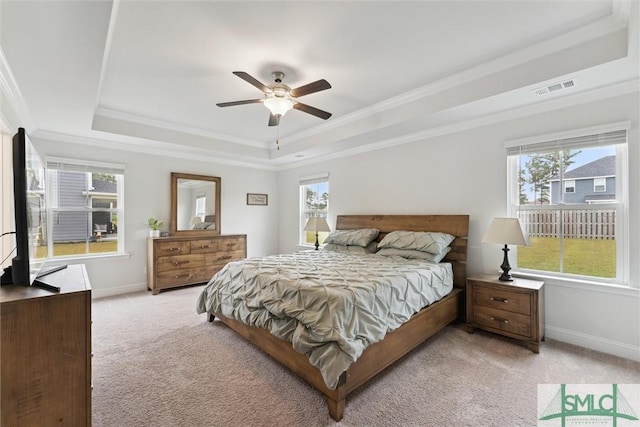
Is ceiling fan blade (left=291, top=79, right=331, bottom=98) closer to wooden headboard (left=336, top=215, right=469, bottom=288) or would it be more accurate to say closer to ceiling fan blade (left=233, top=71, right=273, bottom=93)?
ceiling fan blade (left=233, top=71, right=273, bottom=93)

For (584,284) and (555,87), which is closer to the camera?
(555,87)

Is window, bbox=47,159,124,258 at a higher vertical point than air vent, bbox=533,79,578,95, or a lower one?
lower

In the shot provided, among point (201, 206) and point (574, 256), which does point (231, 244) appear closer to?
point (201, 206)

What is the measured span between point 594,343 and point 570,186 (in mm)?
1505

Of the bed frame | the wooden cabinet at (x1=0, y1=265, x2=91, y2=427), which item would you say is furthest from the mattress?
the wooden cabinet at (x1=0, y1=265, x2=91, y2=427)

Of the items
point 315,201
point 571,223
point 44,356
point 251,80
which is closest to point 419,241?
point 571,223

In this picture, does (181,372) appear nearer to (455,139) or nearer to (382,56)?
(382,56)

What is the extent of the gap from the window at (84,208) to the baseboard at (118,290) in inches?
22.5

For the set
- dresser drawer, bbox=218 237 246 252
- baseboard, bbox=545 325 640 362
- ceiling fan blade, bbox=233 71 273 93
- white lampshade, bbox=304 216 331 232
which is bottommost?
baseboard, bbox=545 325 640 362

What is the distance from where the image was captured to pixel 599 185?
268 cm

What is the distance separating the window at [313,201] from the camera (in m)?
5.44

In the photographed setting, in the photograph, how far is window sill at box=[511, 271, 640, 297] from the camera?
2.47 m

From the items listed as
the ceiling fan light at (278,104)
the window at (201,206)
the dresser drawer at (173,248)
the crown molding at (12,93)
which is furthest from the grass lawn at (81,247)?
the ceiling fan light at (278,104)

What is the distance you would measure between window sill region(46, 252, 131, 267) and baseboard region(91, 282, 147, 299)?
1.52 ft
